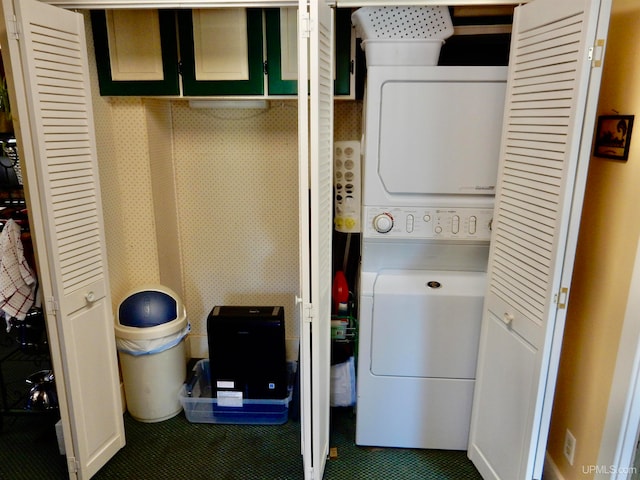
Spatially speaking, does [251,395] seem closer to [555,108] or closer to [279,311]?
[279,311]

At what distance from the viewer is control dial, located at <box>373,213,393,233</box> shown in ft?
6.85

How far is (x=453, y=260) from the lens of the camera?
87.1 inches

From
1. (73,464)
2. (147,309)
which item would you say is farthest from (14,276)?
(73,464)

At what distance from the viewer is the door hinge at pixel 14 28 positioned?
63.1 inches

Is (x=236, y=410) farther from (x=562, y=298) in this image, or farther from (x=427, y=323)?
(x=562, y=298)

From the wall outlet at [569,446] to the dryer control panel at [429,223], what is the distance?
2.78 ft

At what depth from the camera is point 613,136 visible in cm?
160

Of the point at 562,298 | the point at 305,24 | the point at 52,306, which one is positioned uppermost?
the point at 305,24

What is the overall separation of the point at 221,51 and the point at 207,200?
36.6 inches

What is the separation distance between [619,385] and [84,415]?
2057 mm

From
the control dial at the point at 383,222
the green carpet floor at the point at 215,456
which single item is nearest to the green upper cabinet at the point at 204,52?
the control dial at the point at 383,222

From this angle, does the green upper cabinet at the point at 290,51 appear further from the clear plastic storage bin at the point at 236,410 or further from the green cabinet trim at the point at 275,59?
the clear plastic storage bin at the point at 236,410

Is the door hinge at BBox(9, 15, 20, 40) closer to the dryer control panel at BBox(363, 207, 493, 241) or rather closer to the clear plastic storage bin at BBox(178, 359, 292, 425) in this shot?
the dryer control panel at BBox(363, 207, 493, 241)

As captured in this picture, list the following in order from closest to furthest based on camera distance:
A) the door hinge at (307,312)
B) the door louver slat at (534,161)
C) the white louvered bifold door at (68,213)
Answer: the door louver slat at (534,161)
the white louvered bifold door at (68,213)
the door hinge at (307,312)
